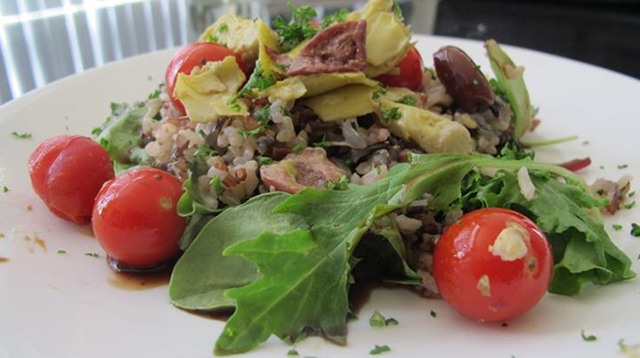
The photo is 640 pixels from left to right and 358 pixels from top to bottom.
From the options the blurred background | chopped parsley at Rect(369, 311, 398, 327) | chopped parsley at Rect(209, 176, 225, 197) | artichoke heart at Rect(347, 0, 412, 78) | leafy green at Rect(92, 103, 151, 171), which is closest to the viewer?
chopped parsley at Rect(369, 311, 398, 327)

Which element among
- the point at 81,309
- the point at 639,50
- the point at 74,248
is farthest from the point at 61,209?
the point at 639,50

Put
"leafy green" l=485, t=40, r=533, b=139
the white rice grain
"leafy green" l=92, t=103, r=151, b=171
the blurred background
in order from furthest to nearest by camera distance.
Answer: the blurred background
"leafy green" l=485, t=40, r=533, b=139
"leafy green" l=92, t=103, r=151, b=171
the white rice grain

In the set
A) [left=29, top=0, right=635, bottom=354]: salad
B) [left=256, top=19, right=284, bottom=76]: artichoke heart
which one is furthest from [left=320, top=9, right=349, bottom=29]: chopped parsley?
[left=256, top=19, right=284, bottom=76]: artichoke heart

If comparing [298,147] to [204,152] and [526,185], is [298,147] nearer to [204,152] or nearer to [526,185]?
[204,152]

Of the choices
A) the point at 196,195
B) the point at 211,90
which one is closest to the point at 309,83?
A: the point at 211,90

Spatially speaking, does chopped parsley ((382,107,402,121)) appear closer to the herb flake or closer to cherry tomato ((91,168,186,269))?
cherry tomato ((91,168,186,269))

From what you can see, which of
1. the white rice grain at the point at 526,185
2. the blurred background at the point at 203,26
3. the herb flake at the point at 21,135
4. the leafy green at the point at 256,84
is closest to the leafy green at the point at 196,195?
the leafy green at the point at 256,84
